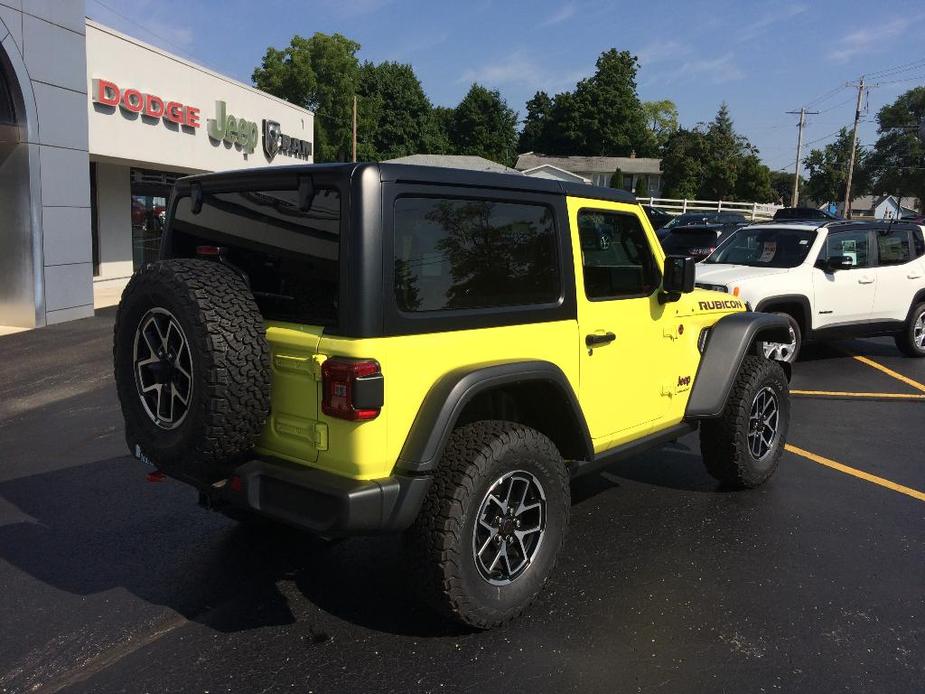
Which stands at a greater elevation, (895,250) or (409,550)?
(895,250)

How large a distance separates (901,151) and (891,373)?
95669 mm

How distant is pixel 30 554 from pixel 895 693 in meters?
3.97

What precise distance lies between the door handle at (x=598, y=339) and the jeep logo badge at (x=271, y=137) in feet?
63.5

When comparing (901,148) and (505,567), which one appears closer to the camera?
(505,567)

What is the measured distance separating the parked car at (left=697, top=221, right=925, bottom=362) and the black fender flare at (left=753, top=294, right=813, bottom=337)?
1 centimetres

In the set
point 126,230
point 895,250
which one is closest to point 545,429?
point 895,250

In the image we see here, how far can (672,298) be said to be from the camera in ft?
13.7

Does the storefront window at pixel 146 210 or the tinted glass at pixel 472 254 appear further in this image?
the storefront window at pixel 146 210

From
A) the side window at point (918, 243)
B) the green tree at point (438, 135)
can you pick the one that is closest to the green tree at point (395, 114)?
the green tree at point (438, 135)

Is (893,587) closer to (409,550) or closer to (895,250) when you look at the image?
(409,550)

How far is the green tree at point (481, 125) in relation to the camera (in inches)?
3423

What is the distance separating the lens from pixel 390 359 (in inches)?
110

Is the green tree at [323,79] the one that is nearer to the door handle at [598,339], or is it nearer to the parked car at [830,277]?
the parked car at [830,277]

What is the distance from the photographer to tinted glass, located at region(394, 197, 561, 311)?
116 inches
